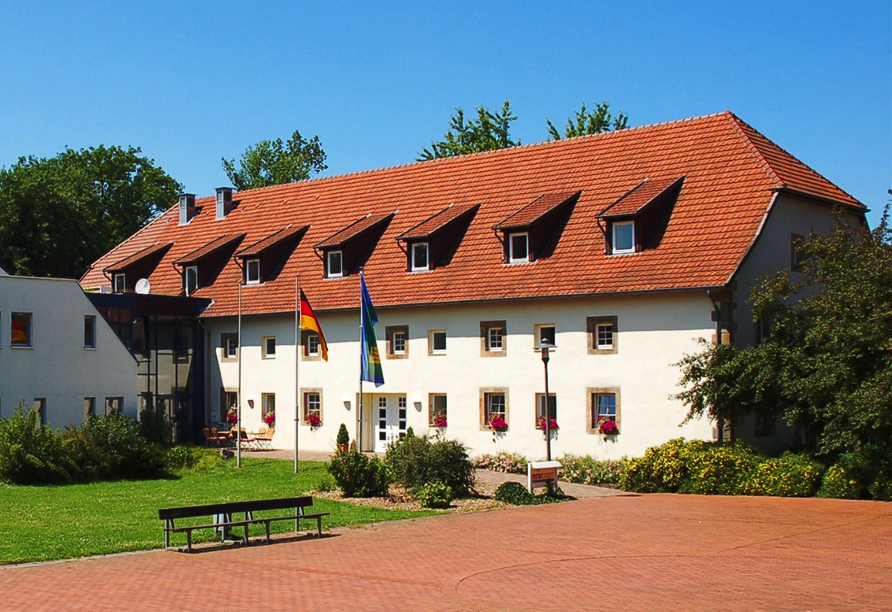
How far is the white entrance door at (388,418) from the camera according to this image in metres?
36.7

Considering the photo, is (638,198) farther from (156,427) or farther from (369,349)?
(156,427)

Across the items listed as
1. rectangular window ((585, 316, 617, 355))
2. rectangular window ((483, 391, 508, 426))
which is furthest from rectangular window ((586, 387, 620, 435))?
rectangular window ((483, 391, 508, 426))

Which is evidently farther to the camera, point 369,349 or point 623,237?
point 623,237

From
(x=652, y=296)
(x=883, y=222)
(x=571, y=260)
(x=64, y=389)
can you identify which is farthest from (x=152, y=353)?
(x=883, y=222)

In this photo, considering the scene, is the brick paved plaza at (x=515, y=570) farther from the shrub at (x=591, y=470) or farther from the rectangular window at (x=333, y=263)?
the rectangular window at (x=333, y=263)

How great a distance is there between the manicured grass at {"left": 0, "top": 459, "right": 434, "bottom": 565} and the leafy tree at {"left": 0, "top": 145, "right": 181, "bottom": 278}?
28050 millimetres

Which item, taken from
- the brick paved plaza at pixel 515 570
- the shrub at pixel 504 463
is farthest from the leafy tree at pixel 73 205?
the brick paved plaza at pixel 515 570

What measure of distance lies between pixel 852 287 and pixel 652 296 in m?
6.05

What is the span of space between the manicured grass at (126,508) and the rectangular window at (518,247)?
8485 mm

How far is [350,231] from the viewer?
38.9 meters

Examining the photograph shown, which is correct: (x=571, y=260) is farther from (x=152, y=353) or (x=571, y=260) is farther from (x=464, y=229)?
(x=152, y=353)

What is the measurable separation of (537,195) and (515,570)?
71.1 feet

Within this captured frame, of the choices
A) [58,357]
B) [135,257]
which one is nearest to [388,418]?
[58,357]

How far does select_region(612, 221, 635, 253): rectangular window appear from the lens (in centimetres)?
3195
